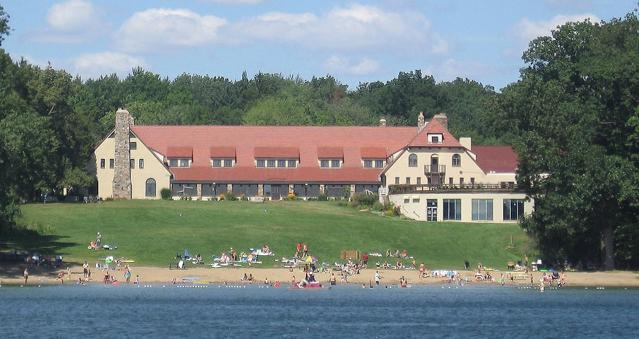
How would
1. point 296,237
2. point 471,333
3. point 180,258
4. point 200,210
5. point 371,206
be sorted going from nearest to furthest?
point 471,333
point 180,258
point 296,237
point 200,210
point 371,206

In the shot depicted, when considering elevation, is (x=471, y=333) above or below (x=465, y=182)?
below

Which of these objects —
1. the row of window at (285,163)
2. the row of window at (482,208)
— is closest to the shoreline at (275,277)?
the row of window at (482,208)

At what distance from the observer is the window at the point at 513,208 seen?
116 m

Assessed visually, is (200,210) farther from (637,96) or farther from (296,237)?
(637,96)

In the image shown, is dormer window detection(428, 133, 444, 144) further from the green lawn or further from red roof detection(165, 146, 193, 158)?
→ red roof detection(165, 146, 193, 158)

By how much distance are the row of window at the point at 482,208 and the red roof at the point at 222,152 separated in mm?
25239

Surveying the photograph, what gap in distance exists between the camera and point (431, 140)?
132m

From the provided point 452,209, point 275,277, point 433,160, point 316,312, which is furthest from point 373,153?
point 316,312

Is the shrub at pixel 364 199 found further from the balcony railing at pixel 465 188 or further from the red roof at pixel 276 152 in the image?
the red roof at pixel 276 152

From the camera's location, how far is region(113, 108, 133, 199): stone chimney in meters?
133

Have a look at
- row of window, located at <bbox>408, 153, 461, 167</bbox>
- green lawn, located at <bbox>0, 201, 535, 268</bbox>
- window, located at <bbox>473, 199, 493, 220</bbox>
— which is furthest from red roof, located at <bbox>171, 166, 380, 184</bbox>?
window, located at <bbox>473, 199, 493, 220</bbox>

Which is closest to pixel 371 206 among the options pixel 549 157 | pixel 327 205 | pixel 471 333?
pixel 327 205

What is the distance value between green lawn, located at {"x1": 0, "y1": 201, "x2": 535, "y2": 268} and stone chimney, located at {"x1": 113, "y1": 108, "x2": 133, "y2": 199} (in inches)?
606

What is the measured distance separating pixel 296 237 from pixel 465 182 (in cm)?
3109
